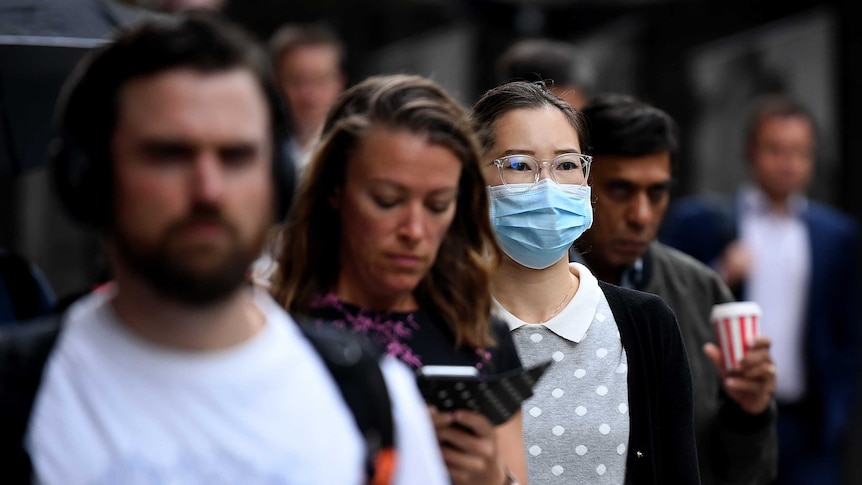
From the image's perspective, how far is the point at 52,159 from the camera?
8.55 ft

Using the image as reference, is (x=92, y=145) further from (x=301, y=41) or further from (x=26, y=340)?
(x=301, y=41)

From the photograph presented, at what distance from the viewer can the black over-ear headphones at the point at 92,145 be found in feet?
8.13

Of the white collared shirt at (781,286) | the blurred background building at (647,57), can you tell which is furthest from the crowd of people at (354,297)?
the blurred background building at (647,57)

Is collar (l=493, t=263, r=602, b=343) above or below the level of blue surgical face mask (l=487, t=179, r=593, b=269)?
below

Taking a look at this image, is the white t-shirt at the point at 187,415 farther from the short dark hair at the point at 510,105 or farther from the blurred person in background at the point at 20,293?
the blurred person in background at the point at 20,293

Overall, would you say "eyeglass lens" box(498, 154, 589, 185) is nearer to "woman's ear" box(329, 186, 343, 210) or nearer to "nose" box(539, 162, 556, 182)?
"nose" box(539, 162, 556, 182)

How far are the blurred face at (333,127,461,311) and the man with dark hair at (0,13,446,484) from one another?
1.98 feet

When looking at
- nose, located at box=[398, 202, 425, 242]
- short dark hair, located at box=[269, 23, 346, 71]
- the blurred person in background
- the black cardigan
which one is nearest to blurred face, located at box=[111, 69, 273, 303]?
nose, located at box=[398, 202, 425, 242]

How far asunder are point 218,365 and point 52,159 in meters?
0.48

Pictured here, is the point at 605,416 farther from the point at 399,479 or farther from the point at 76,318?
the point at 76,318

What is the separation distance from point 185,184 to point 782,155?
241 inches

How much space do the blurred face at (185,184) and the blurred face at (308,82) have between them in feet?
16.8

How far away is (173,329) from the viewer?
97.3 inches

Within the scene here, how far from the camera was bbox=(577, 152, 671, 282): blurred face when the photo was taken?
15.4 feet
